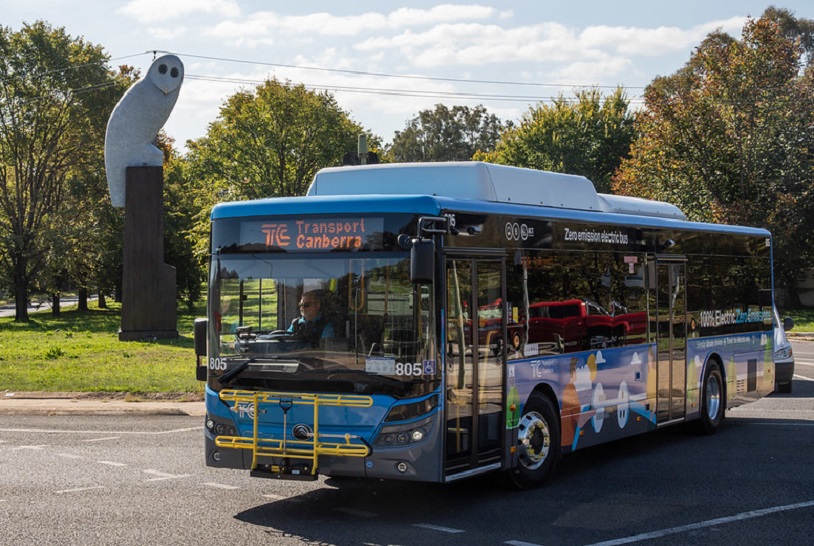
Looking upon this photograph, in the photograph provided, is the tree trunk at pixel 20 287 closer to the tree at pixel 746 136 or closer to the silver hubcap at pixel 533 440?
the tree at pixel 746 136

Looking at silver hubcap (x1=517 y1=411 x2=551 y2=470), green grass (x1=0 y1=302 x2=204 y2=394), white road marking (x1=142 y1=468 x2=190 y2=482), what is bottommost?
white road marking (x1=142 y1=468 x2=190 y2=482)

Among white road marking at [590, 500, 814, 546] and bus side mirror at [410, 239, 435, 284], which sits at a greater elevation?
bus side mirror at [410, 239, 435, 284]

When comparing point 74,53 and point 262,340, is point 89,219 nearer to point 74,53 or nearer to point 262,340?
point 74,53

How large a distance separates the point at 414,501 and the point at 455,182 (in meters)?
3.18

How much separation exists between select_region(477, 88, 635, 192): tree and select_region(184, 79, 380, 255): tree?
1710 centimetres

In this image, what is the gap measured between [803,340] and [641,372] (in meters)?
26.3

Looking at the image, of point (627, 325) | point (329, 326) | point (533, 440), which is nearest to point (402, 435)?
point (329, 326)

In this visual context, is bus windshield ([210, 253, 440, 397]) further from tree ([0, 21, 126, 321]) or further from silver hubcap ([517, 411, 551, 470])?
tree ([0, 21, 126, 321])

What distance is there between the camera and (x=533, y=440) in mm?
11133

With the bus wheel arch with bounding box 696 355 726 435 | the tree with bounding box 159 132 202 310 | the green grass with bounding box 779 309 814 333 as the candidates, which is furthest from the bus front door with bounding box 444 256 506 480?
the tree with bounding box 159 132 202 310

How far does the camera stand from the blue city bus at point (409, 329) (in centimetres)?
945

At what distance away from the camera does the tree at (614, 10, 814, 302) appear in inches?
1639

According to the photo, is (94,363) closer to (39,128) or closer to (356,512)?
(356,512)

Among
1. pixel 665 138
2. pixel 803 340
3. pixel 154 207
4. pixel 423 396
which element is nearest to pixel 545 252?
pixel 423 396
